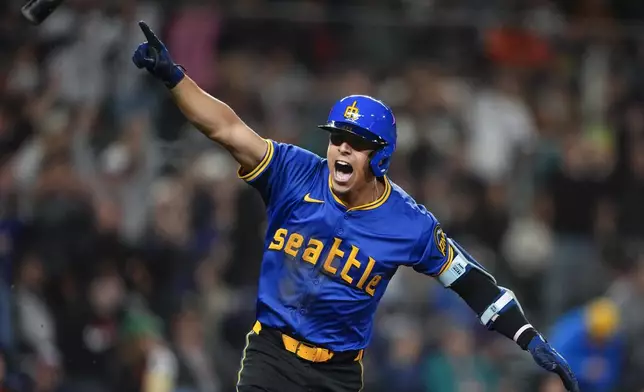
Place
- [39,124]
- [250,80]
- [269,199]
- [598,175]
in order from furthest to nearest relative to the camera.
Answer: [598,175] → [250,80] → [39,124] → [269,199]

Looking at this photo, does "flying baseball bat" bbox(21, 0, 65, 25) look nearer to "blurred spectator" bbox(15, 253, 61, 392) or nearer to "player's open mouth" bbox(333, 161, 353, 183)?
"player's open mouth" bbox(333, 161, 353, 183)

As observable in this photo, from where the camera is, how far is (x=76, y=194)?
1044 cm

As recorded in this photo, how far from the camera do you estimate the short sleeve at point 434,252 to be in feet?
22.4

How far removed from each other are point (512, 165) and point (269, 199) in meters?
5.74

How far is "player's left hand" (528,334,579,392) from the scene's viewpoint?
22.2 feet

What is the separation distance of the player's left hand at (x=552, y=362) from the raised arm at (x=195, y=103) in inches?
73.8

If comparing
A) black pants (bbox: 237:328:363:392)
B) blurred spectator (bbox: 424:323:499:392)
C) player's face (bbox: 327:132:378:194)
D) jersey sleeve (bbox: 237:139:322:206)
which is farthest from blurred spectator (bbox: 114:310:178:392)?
player's face (bbox: 327:132:378:194)

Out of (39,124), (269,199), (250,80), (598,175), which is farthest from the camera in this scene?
(598,175)

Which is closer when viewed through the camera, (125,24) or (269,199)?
(269,199)

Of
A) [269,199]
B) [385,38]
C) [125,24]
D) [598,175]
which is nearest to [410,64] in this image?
[385,38]

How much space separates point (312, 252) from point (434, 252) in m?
0.68

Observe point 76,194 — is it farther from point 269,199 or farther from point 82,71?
point 269,199

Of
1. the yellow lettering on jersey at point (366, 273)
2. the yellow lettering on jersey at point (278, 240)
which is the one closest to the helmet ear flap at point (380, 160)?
the yellow lettering on jersey at point (366, 273)

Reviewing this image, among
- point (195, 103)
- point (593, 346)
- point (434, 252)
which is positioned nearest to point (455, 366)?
point (593, 346)
